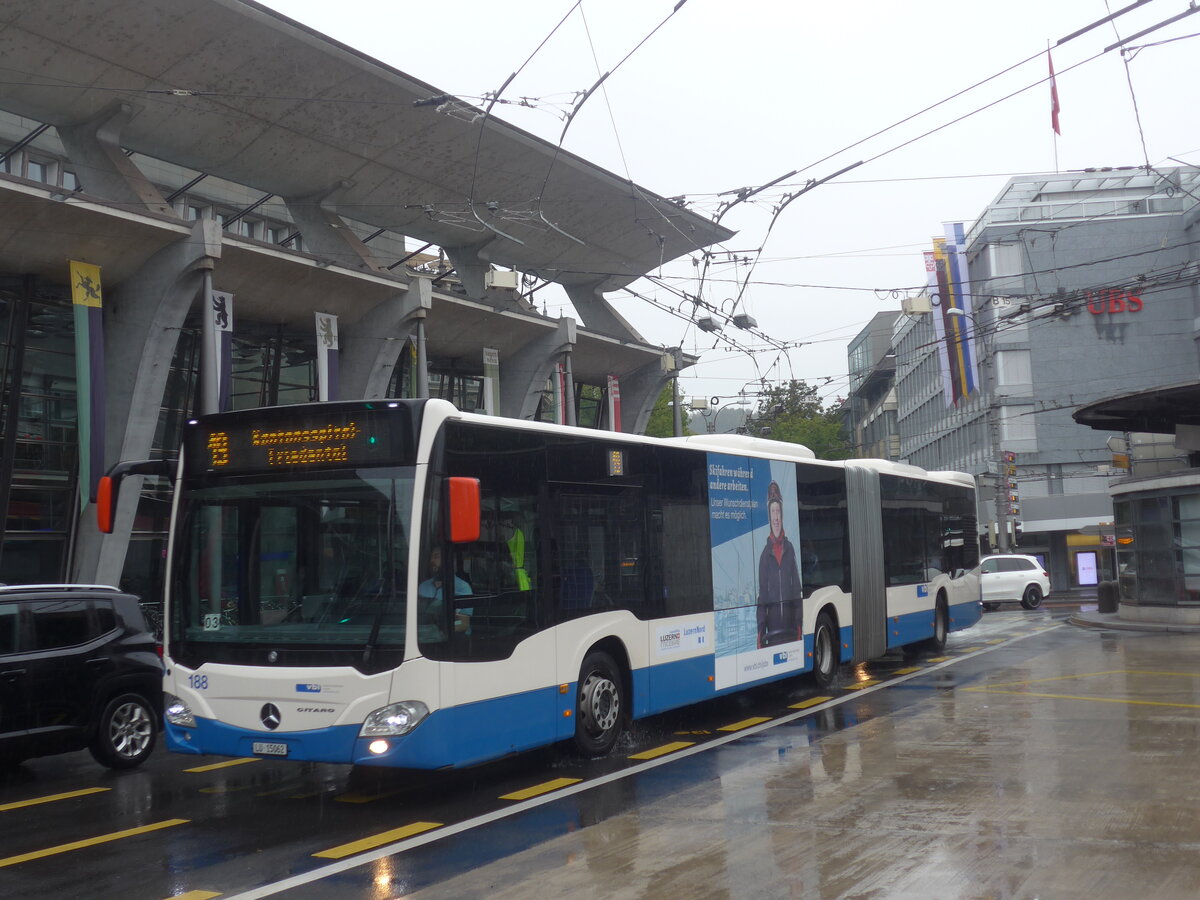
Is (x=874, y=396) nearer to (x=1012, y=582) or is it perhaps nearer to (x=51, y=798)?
(x=1012, y=582)

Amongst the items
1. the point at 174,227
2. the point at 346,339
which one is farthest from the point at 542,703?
the point at 346,339

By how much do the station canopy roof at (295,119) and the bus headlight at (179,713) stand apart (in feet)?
45.3

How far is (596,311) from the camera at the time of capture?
127 ft

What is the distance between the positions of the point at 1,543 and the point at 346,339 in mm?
9738

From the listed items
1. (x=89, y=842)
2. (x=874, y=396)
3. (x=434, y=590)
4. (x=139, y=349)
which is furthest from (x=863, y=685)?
(x=874, y=396)

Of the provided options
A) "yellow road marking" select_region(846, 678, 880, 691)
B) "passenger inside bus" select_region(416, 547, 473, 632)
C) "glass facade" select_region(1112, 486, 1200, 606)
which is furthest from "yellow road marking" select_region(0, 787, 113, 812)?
"glass facade" select_region(1112, 486, 1200, 606)

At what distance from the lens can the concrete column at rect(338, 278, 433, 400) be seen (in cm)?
2847

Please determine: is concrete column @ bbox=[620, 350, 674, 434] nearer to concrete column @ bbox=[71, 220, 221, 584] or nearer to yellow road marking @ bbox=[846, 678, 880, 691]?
concrete column @ bbox=[71, 220, 221, 584]

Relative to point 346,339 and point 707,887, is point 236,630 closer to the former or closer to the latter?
point 707,887

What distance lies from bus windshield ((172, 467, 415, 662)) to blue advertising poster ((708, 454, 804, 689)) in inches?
195

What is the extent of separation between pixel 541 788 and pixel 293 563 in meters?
2.58

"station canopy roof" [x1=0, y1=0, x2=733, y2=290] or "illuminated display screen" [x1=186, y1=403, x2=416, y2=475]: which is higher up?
"station canopy roof" [x1=0, y1=0, x2=733, y2=290]

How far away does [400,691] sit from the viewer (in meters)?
8.09

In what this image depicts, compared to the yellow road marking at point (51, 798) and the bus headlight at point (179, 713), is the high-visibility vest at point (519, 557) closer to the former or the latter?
the bus headlight at point (179, 713)
